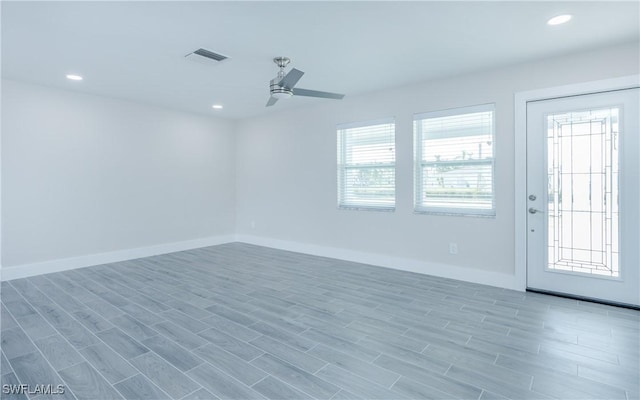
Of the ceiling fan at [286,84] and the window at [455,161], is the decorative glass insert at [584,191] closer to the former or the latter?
the window at [455,161]

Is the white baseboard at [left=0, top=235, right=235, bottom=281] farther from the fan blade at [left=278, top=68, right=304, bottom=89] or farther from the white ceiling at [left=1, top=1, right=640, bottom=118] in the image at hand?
the fan blade at [left=278, top=68, right=304, bottom=89]

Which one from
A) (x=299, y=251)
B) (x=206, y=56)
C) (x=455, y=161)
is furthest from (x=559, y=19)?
(x=299, y=251)

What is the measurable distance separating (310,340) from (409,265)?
2.33m

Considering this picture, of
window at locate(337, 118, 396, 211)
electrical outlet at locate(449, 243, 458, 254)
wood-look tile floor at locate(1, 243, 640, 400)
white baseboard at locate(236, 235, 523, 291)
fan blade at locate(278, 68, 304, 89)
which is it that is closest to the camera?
wood-look tile floor at locate(1, 243, 640, 400)

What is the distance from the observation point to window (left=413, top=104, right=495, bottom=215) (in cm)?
387

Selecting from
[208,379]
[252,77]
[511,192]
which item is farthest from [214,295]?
[511,192]

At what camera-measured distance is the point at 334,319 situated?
284 cm

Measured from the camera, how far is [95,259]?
476cm

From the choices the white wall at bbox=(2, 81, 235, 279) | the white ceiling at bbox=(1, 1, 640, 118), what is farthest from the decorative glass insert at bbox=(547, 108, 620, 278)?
the white wall at bbox=(2, 81, 235, 279)

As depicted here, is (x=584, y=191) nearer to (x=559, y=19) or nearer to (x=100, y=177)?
(x=559, y=19)

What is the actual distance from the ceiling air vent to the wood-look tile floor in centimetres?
245

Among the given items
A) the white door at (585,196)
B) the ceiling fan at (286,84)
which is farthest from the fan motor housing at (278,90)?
the white door at (585,196)

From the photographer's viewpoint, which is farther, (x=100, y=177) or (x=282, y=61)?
(x=100, y=177)

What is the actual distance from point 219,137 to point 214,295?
12.6 ft
